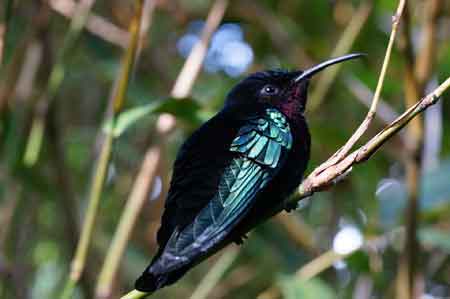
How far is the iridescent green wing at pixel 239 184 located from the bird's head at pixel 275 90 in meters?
0.23

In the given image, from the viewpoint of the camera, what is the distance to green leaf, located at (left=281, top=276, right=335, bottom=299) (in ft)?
9.97

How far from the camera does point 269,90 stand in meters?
2.75

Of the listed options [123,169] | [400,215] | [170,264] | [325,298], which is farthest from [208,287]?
[123,169]

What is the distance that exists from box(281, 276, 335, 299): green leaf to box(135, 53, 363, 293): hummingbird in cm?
70

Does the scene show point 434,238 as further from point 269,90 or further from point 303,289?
point 269,90

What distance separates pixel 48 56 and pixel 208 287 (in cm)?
116

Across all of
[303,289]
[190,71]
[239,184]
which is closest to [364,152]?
[239,184]

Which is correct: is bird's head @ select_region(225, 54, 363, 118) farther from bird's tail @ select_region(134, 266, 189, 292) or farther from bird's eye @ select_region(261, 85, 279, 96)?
bird's tail @ select_region(134, 266, 189, 292)

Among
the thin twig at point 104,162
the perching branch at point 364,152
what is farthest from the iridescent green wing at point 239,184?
the thin twig at point 104,162

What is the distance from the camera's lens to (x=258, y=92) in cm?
276

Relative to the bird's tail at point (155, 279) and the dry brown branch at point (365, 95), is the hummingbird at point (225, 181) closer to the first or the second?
the bird's tail at point (155, 279)

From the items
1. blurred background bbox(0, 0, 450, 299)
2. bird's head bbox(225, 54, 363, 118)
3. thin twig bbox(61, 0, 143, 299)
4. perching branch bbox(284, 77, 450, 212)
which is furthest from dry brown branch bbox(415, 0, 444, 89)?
perching branch bbox(284, 77, 450, 212)

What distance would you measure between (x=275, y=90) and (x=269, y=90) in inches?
0.7

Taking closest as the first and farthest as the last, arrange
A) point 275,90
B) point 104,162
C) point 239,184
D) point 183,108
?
point 239,184 < point 104,162 < point 183,108 < point 275,90
